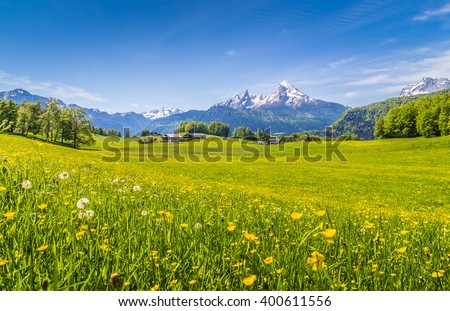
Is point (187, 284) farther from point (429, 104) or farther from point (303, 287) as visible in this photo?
point (429, 104)

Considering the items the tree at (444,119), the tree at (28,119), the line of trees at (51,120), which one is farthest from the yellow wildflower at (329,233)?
the tree at (444,119)

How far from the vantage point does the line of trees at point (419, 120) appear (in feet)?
267

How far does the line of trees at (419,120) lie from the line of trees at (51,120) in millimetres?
104888

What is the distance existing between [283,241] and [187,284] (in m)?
1.62

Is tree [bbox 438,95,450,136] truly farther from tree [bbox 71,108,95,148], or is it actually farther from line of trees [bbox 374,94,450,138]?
tree [bbox 71,108,95,148]

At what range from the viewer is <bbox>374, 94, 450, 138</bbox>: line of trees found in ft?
267

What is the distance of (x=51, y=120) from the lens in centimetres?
7906

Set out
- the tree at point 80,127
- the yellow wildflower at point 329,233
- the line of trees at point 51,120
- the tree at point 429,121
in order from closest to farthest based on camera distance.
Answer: the yellow wildflower at point 329,233 → the line of trees at point 51,120 → the tree at point 429,121 → the tree at point 80,127

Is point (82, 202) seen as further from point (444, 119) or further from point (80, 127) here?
point (444, 119)

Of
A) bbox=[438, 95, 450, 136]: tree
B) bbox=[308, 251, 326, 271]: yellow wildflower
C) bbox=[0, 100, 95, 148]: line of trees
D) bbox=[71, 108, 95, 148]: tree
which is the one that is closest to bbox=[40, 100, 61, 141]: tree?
bbox=[0, 100, 95, 148]: line of trees

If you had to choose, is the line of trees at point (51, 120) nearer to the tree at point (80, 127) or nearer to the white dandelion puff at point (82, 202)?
the tree at point (80, 127)

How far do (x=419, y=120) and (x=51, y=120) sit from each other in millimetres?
111294

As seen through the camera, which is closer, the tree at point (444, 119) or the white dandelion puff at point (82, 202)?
Answer: the white dandelion puff at point (82, 202)

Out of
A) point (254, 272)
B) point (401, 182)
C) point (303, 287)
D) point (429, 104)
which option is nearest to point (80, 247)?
point (254, 272)
